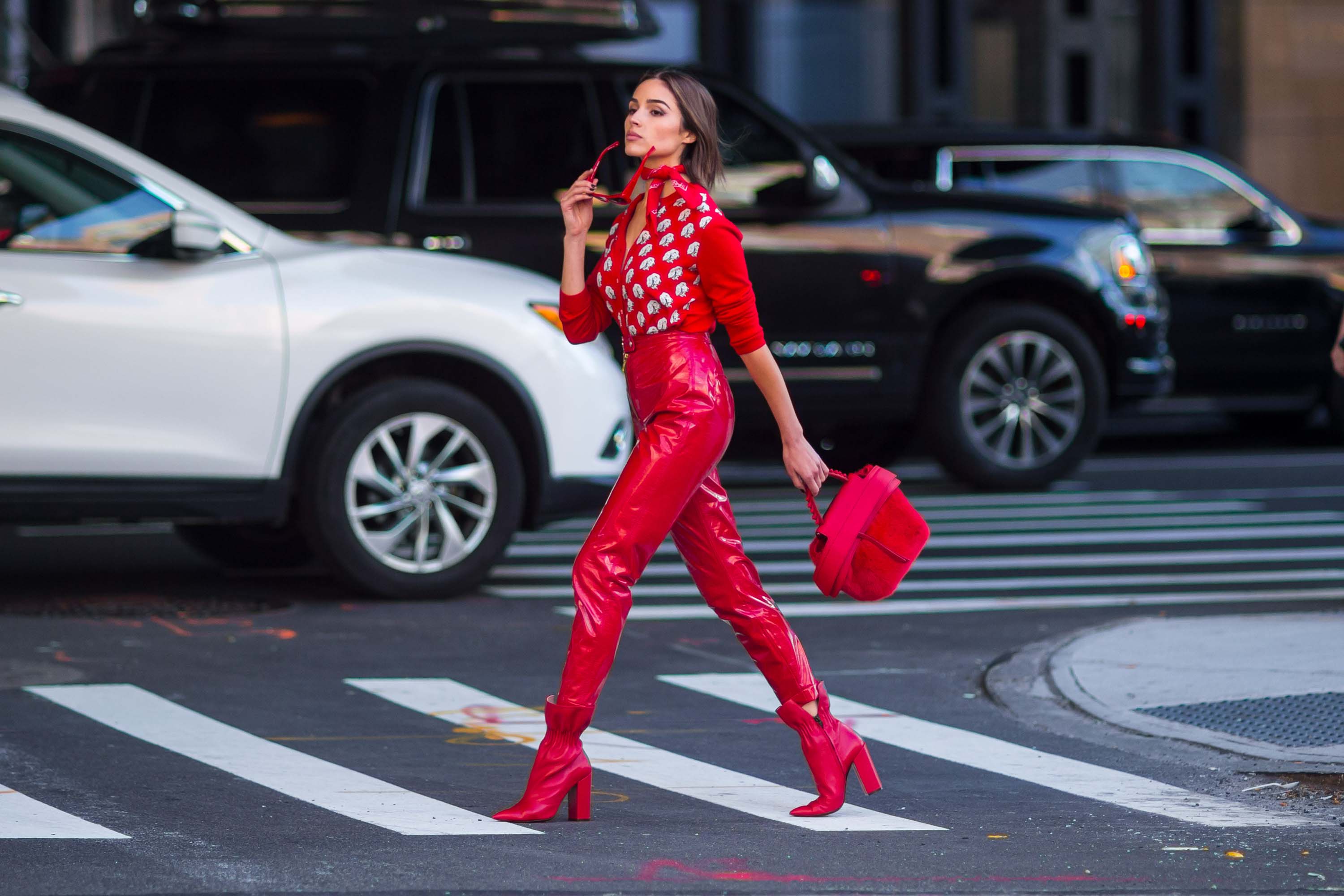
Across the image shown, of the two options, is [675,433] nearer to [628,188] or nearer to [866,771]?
[628,188]

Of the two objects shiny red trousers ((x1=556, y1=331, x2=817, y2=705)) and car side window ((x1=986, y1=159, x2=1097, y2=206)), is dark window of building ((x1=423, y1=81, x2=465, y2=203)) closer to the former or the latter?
car side window ((x1=986, y1=159, x2=1097, y2=206))

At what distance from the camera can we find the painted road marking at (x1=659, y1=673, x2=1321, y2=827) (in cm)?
511

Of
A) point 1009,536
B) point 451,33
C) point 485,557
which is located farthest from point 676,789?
point 451,33

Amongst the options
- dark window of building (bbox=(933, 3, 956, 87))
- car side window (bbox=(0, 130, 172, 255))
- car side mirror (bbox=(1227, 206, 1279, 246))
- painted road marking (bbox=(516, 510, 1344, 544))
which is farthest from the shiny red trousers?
dark window of building (bbox=(933, 3, 956, 87))

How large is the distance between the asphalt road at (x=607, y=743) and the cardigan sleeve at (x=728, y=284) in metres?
1.13

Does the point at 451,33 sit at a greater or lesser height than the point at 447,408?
greater

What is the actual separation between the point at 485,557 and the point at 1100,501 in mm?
4441

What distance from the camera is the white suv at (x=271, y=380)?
7750 mm

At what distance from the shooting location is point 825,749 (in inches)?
198

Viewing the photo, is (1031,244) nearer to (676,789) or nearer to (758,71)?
(676,789)

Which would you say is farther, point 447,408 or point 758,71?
point 758,71

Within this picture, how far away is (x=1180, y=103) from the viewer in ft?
68.7

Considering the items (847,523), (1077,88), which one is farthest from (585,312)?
(1077,88)

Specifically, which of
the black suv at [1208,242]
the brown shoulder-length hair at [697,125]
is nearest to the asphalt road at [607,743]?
the brown shoulder-length hair at [697,125]
